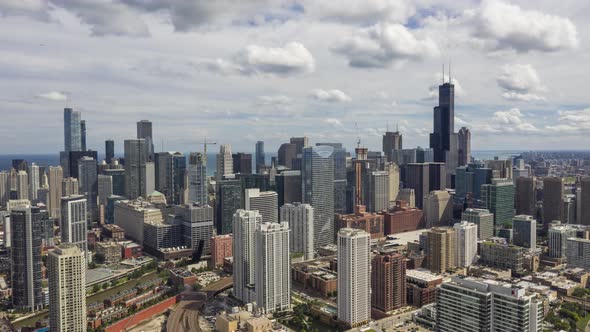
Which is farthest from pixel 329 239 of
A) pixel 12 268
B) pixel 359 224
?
pixel 12 268

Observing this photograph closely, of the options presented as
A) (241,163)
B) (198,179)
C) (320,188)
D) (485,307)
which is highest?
(241,163)

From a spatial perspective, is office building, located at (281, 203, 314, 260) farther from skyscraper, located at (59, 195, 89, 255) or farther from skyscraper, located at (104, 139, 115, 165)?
skyscraper, located at (104, 139, 115, 165)

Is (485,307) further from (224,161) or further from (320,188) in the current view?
(224,161)

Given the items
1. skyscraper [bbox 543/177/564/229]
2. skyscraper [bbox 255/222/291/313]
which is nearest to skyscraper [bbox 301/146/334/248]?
skyscraper [bbox 255/222/291/313]

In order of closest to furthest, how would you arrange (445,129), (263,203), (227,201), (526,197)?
(263,203)
(227,201)
(526,197)
(445,129)

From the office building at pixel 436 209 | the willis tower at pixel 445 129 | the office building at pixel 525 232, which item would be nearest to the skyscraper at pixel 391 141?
the willis tower at pixel 445 129

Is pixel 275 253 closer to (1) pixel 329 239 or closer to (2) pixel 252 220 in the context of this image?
(2) pixel 252 220

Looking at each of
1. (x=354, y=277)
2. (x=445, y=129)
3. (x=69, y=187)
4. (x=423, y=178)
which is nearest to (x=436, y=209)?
(x=423, y=178)
